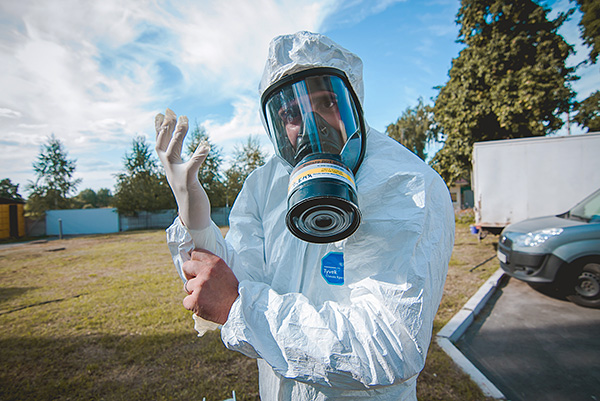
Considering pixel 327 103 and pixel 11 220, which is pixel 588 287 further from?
pixel 11 220

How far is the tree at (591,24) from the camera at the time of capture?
10068 millimetres

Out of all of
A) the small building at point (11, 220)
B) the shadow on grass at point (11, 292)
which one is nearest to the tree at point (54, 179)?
the small building at point (11, 220)

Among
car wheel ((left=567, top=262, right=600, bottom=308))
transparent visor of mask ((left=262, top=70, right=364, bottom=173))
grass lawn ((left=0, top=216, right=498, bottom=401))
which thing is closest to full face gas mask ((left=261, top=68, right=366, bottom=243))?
transparent visor of mask ((left=262, top=70, right=364, bottom=173))

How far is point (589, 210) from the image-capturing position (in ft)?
16.6

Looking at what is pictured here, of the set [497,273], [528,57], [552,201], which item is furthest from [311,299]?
[528,57]

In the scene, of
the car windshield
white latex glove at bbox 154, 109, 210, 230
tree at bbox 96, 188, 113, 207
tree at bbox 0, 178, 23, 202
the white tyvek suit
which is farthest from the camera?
tree at bbox 96, 188, 113, 207

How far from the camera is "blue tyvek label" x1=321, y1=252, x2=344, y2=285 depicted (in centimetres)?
114

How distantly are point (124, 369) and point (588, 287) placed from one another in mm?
6654

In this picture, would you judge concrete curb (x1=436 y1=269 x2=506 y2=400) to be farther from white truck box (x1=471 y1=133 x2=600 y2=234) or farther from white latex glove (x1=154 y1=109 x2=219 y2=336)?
white truck box (x1=471 y1=133 x2=600 y2=234)

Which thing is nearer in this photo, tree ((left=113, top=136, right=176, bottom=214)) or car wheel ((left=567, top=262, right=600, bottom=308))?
car wheel ((left=567, top=262, right=600, bottom=308))

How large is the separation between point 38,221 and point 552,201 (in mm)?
31085

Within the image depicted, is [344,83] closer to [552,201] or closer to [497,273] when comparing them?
[497,273]

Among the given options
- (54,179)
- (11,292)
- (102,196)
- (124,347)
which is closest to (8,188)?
(54,179)

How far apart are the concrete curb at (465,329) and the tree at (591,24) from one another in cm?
1093
